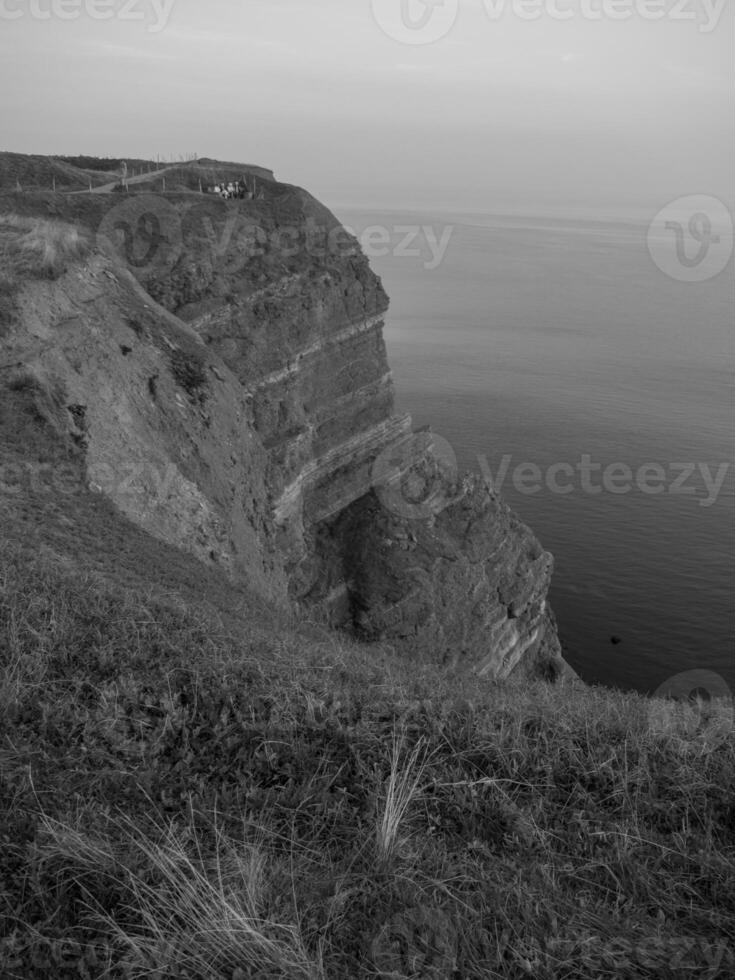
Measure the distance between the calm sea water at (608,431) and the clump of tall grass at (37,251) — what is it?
1383 inches

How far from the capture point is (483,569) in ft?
126

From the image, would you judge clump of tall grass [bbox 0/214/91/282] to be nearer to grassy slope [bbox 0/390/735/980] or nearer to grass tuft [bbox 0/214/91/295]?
grass tuft [bbox 0/214/91/295]

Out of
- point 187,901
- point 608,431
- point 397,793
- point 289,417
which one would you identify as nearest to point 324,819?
point 397,793

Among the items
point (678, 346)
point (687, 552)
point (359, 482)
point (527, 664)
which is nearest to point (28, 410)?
point (359, 482)

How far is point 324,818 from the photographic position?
486cm

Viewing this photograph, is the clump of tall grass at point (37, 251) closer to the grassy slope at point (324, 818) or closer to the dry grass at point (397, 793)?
the grassy slope at point (324, 818)

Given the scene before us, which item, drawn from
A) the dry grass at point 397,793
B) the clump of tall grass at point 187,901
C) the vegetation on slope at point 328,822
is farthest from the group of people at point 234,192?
the clump of tall grass at point 187,901

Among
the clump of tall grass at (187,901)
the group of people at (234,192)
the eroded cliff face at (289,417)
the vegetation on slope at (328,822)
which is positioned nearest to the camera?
the clump of tall grass at (187,901)

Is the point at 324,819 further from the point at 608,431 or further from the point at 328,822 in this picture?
the point at 608,431

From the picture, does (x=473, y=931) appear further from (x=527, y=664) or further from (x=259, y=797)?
(x=527, y=664)

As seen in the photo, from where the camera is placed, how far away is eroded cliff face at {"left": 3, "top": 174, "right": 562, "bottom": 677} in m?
19.7

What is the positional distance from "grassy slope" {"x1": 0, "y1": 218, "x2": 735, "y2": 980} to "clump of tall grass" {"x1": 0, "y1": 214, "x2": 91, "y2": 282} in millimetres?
15806

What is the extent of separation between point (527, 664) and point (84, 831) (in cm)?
3923

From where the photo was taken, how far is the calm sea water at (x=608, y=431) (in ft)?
145
